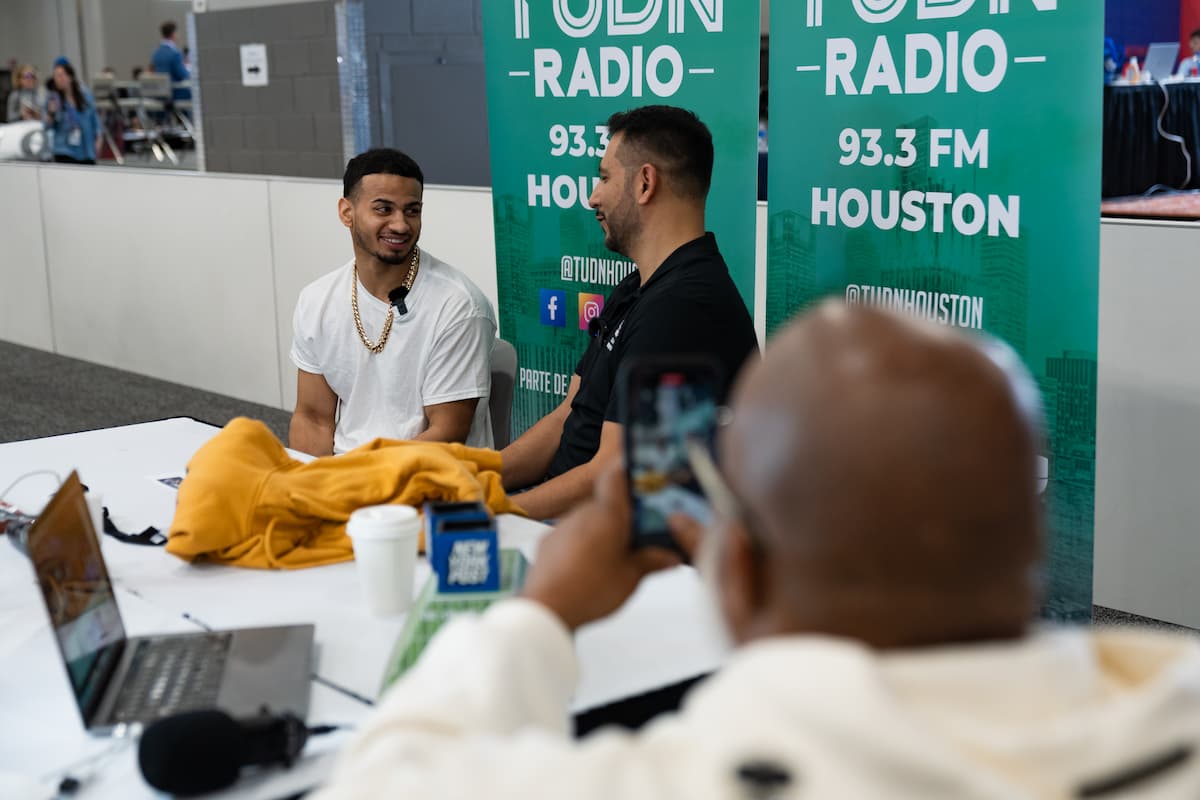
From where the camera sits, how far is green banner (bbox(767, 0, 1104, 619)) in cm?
253

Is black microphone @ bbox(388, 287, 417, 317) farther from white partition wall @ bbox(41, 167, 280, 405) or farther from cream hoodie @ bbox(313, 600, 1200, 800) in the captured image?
white partition wall @ bbox(41, 167, 280, 405)

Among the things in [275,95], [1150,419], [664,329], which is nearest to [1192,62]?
[1150,419]

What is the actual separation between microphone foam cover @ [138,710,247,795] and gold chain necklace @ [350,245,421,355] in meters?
1.80

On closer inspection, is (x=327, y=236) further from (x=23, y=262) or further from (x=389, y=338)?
(x=23, y=262)

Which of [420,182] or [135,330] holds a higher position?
[420,182]

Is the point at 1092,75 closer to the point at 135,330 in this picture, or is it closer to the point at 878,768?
the point at 878,768

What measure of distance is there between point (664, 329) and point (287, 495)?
3.05 feet

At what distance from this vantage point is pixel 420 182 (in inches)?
124

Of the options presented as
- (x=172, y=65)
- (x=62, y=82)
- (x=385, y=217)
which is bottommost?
(x=385, y=217)

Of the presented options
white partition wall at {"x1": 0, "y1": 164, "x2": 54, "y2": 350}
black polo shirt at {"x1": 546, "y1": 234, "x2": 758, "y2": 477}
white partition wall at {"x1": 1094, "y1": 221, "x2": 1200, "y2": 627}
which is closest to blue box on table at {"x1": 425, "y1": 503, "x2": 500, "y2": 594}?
black polo shirt at {"x1": 546, "y1": 234, "x2": 758, "y2": 477}

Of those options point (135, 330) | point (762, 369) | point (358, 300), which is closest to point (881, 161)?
point (358, 300)

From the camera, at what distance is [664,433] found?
3.49ft

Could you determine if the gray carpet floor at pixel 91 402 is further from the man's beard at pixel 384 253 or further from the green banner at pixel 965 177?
the green banner at pixel 965 177

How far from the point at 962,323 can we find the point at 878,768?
2.25m
